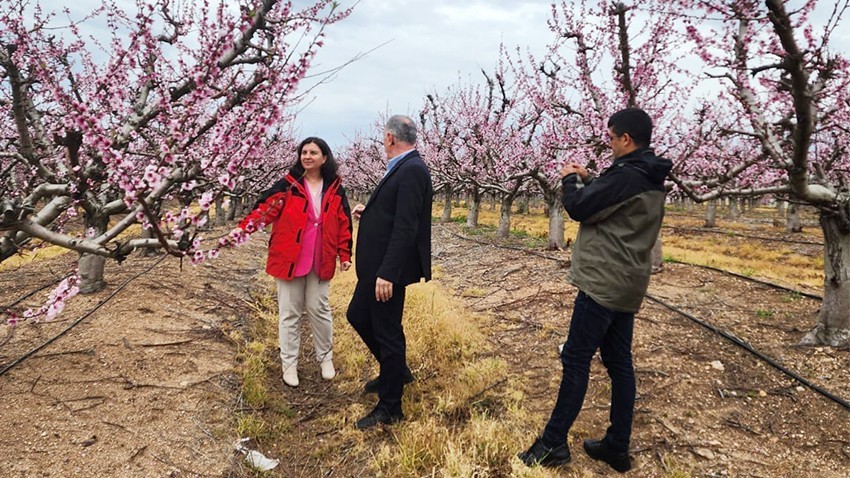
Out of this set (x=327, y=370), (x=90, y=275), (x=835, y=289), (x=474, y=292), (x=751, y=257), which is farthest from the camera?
(x=751, y=257)

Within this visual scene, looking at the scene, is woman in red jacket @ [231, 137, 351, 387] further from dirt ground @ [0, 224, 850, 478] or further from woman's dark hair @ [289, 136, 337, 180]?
dirt ground @ [0, 224, 850, 478]

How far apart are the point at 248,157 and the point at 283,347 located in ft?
6.56

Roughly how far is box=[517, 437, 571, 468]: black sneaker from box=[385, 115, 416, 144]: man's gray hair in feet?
7.53

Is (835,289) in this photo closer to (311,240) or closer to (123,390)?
(311,240)

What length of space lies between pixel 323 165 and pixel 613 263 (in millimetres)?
2645

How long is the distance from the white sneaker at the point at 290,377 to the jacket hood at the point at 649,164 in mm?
3331

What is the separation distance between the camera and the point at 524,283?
790 centimetres

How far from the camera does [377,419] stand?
350 cm

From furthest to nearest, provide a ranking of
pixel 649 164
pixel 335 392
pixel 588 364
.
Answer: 1. pixel 335 392
2. pixel 588 364
3. pixel 649 164

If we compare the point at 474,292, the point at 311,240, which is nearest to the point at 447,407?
the point at 311,240

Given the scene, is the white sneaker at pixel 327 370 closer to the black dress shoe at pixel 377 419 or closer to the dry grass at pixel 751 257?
the black dress shoe at pixel 377 419

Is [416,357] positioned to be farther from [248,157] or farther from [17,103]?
[17,103]

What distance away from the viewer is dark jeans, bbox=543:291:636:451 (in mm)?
2721

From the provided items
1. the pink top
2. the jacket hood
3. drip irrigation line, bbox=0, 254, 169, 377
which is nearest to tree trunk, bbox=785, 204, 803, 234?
the jacket hood
